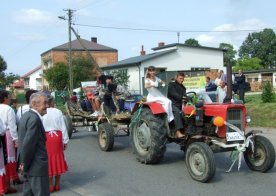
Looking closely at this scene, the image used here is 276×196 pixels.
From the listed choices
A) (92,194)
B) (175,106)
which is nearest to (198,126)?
(175,106)

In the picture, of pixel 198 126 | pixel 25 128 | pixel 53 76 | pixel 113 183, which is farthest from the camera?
pixel 53 76

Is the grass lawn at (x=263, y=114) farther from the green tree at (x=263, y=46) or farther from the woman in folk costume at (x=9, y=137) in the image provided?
the green tree at (x=263, y=46)

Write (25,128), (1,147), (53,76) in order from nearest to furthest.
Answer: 1. (25,128)
2. (1,147)
3. (53,76)

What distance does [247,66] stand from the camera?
84375mm

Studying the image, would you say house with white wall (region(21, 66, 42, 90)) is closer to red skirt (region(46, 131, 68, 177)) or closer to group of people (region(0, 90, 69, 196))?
group of people (region(0, 90, 69, 196))

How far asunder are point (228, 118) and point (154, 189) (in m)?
2.03

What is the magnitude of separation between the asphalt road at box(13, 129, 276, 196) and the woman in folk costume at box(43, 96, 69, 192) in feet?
1.36

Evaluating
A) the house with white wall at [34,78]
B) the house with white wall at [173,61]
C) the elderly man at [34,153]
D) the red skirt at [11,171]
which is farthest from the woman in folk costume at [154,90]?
the house with white wall at [34,78]

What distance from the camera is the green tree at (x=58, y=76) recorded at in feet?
154

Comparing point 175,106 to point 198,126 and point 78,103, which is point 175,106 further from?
point 78,103

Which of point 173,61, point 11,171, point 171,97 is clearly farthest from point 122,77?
point 11,171

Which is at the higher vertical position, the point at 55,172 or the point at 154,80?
the point at 154,80

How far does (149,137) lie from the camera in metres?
9.07

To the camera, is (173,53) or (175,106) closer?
(175,106)
